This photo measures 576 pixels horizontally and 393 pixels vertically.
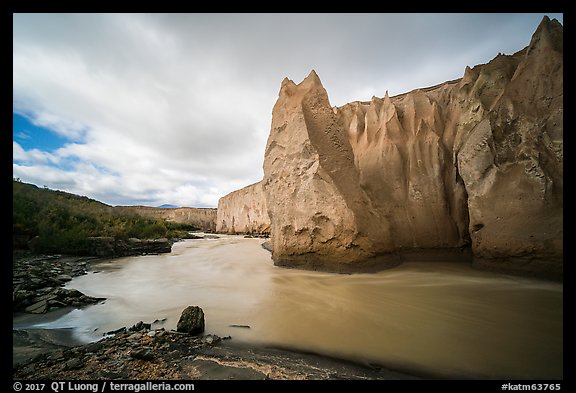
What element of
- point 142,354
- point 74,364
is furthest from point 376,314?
point 74,364

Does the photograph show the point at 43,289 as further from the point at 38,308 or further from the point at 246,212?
the point at 246,212

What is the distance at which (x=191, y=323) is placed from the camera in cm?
232

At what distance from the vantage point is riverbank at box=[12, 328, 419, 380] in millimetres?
1536

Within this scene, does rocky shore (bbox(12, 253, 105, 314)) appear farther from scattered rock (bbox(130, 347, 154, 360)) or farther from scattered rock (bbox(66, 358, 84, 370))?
scattered rock (bbox(130, 347, 154, 360))

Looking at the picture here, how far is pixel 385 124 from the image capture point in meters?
7.48

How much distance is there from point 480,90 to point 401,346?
Result: 685cm

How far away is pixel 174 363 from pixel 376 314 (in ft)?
6.98

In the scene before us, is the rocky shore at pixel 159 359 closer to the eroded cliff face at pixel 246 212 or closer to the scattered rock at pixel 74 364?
the scattered rock at pixel 74 364

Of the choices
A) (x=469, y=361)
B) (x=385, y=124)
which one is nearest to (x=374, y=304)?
(x=469, y=361)

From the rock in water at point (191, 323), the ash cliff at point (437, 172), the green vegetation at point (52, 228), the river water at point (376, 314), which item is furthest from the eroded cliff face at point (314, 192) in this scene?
the green vegetation at point (52, 228)

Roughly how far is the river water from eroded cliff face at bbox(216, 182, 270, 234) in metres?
20.6

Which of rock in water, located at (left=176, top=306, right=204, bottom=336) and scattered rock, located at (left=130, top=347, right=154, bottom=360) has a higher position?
scattered rock, located at (left=130, top=347, right=154, bottom=360)

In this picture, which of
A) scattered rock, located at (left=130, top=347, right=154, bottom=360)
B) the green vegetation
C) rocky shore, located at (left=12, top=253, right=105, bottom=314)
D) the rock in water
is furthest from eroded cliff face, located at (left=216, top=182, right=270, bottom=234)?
scattered rock, located at (left=130, top=347, right=154, bottom=360)
